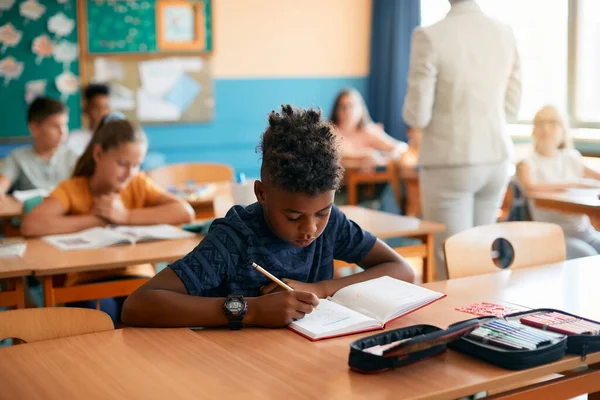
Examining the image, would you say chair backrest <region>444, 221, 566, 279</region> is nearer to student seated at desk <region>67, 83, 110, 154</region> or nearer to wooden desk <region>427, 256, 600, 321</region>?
wooden desk <region>427, 256, 600, 321</region>

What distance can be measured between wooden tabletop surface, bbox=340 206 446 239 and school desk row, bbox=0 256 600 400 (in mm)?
1091

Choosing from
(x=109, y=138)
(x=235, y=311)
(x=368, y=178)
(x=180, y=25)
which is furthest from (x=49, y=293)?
(x=180, y=25)

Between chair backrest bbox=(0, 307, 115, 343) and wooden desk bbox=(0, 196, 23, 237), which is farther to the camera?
wooden desk bbox=(0, 196, 23, 237)

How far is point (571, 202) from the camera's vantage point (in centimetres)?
301

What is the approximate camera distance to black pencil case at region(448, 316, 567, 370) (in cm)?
129

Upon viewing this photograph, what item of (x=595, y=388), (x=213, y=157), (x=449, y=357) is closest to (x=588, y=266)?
(x=595, y=388)

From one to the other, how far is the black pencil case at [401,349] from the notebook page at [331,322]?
15cm

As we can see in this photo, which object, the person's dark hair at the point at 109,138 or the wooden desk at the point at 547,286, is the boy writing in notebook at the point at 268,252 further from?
the person's dark hair at the point at 109,138

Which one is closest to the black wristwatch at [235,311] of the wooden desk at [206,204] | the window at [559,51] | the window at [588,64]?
the wooden desk at [206,204]

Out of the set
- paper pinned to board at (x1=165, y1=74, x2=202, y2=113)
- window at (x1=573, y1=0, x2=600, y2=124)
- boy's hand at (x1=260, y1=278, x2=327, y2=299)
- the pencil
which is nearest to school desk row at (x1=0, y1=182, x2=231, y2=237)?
boy's hand at (x1=260, y1=278, x2=327, y2=299)

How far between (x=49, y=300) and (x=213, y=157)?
153 inches

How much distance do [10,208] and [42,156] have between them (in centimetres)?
88

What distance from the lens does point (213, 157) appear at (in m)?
6.16

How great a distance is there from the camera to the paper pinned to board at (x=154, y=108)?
588 cm
